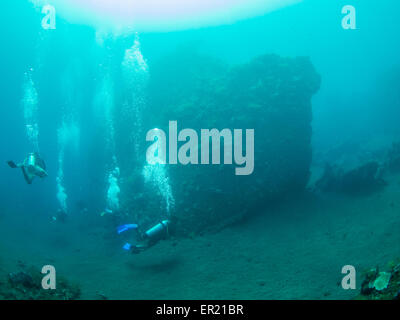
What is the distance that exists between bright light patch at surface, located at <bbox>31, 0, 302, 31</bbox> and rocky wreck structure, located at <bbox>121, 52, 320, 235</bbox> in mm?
18981

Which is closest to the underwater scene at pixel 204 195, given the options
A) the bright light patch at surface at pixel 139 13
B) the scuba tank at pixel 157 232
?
the scuba tank at pixel 157 232

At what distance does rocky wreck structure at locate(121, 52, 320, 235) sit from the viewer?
1169 centimetres

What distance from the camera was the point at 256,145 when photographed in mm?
12078

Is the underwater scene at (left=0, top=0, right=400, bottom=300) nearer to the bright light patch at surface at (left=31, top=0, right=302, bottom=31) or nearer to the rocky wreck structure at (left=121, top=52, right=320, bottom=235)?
the rocky wreck structure at (left=121, top=52, right=320, bottom=235)

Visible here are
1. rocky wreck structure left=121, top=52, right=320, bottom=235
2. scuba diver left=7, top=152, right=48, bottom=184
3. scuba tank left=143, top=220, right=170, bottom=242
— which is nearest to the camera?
scuba diver left=7, top=152, right=48, bottom=184

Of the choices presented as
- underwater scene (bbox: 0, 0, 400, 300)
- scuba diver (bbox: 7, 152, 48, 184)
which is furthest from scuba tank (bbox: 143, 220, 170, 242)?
scuba diver (bbox: 7, 152, 48, 184)

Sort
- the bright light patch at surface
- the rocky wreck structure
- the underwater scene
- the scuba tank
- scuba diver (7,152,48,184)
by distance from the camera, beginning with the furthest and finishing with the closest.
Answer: the bright light patch at surface → the rocky wreck structure → the scuba tank → scuba diver (7,152,48,184) → the underwater scene

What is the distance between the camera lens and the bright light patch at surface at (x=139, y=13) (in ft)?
96.1

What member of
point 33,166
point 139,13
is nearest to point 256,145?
point 33,166

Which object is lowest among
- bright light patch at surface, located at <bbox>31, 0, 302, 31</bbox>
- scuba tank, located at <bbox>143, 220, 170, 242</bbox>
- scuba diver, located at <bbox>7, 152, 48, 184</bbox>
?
scuba tank, located at <bbox>143, 220, 170, 242</bbox>

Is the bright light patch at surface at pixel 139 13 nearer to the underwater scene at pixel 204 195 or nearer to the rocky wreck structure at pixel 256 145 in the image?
the underwater scene at pixel 204 195

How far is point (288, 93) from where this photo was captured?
42.3ft
